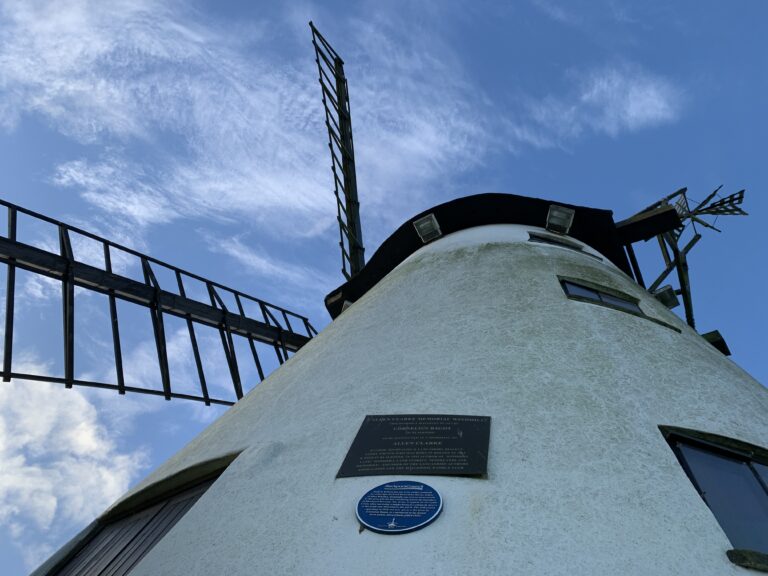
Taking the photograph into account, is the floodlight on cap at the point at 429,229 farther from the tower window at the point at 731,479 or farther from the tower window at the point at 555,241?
the tower window at the point at 731,479

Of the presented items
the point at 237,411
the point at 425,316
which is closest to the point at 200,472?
the point at 237,411

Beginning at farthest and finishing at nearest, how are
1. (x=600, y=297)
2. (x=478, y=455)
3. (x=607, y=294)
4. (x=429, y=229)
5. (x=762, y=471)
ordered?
(x=429, y=229) < (x=607, y=294) < (x=600, y=297) < (x=762, y=471) < (x=478, y=455)

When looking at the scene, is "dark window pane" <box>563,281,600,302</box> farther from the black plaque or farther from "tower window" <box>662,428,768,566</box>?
the black plaque

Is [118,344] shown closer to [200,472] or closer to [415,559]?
[200,472]

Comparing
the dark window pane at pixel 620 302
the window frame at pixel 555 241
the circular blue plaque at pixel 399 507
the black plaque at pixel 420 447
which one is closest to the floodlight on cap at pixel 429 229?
the window frame at pixel 555 241

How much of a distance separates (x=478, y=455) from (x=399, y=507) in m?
0.56

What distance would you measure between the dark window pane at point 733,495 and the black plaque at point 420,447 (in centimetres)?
119

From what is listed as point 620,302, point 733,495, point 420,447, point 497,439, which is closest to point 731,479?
point 733,495

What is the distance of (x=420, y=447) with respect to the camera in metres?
3.79

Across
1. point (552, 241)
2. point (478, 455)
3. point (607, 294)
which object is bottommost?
point (478, 455)

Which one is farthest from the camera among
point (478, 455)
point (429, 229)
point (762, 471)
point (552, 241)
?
point (429, 229)

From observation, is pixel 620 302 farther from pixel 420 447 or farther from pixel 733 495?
pixel 420 447

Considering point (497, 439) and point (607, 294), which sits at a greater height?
point (607, 294)

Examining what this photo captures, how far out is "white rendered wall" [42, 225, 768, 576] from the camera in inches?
117
